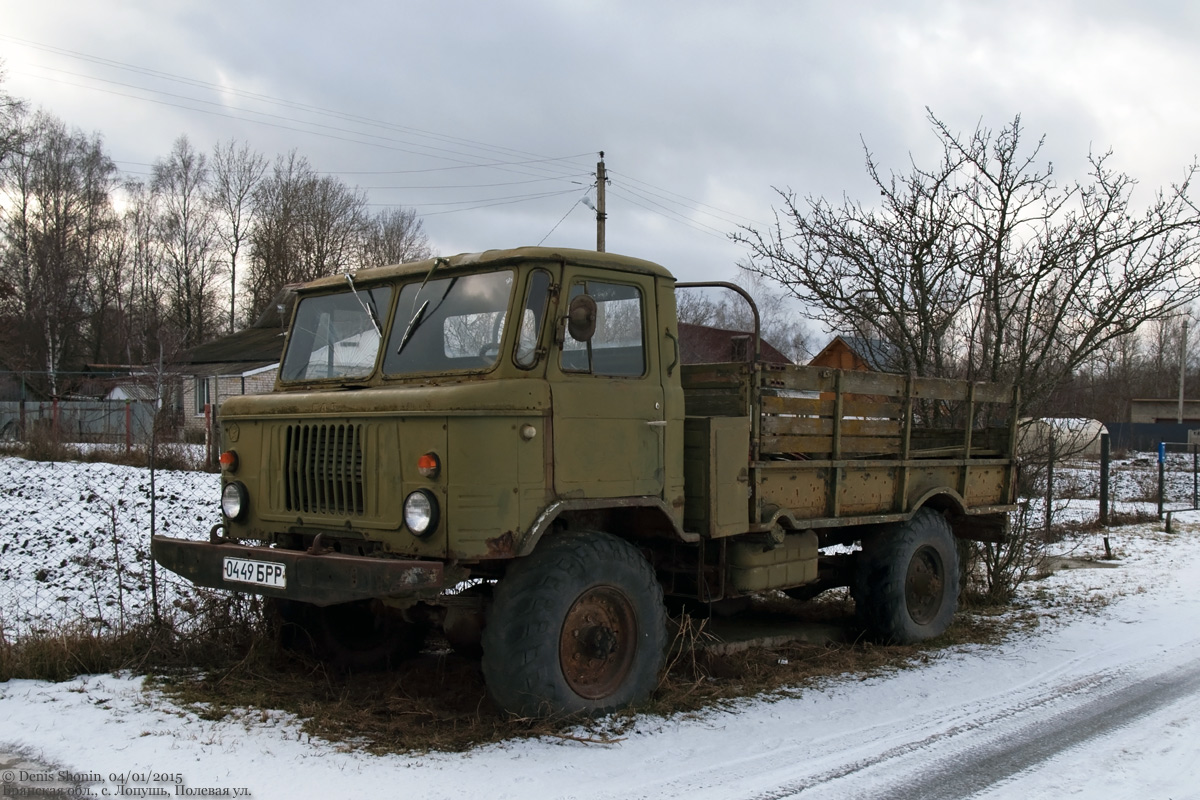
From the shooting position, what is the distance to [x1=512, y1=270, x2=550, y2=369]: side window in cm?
515

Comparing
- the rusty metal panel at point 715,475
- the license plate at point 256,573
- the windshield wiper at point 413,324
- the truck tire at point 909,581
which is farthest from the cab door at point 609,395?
the truck tire at point 909,581

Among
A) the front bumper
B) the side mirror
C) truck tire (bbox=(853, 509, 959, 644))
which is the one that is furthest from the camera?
truck tire (bbox=(853, 509, 959, 644))

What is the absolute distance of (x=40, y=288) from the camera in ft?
134

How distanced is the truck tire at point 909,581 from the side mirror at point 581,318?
3.64 metres

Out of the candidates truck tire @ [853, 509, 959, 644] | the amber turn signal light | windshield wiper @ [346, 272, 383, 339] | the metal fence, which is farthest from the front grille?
the metal fence

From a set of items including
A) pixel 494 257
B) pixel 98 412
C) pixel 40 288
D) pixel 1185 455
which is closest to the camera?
pixel 494 257

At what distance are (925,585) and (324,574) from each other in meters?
5.04

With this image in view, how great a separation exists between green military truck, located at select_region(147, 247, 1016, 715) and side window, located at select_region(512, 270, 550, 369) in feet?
0.04

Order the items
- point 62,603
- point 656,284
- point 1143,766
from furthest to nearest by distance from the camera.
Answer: point 62,603
point 656,284
point 1143,766

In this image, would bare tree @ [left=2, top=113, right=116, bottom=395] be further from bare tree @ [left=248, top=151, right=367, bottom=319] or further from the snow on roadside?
the snow on roadside

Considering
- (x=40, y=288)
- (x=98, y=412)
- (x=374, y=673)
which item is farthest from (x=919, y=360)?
Answer: (x=40, y=288)

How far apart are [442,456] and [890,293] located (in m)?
6.42

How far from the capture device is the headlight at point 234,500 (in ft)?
18.7

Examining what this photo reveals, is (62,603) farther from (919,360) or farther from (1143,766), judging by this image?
(919,360)
